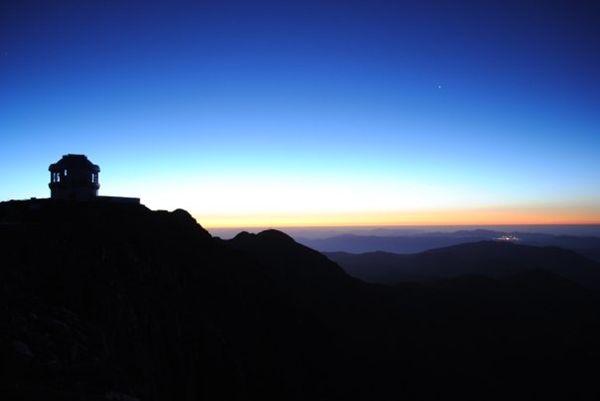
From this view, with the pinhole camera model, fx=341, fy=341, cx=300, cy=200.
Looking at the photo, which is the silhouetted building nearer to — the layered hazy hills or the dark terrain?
the dark terrain

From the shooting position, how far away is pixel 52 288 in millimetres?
18234

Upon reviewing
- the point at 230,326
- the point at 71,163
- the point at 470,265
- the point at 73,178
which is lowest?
the point at 470,265

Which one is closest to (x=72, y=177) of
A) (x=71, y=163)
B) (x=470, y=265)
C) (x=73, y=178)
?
(x=73, y=178)

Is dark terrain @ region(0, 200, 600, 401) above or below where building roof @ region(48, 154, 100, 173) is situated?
below

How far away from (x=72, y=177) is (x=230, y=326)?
24316mm

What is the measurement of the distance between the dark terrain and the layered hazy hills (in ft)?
192

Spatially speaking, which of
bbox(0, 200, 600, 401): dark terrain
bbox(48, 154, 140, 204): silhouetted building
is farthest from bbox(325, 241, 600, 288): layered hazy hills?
bbox(48, 154, 140, 204): silhouetted building

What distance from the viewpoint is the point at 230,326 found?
33.2 metres

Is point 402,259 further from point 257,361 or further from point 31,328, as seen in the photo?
point 31,328

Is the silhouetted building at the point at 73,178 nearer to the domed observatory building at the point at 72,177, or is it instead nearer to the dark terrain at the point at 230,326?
the domed observatory building at the point at 72,177

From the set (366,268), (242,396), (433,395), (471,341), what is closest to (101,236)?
(242,396)

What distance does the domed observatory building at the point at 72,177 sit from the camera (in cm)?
3753

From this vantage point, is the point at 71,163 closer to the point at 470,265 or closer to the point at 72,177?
the point at 72,177

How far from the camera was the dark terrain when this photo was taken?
14273 millimetres
